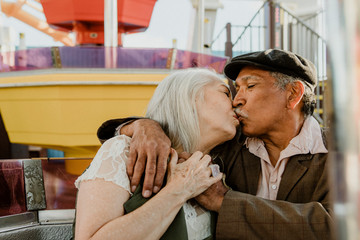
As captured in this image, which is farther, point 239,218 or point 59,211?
point 59,211

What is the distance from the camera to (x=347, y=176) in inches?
9.0

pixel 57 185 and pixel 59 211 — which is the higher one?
pixel 57 185

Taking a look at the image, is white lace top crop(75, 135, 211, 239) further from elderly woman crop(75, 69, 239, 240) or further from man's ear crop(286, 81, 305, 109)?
man's ear crop(286, 81, 305, 109)

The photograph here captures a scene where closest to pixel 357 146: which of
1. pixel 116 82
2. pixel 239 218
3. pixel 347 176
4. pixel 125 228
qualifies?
pixel 347 176

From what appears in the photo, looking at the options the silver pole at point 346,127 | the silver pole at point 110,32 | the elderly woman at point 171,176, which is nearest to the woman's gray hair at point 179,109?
the elderly woman at point 171,176

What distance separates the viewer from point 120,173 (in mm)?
1147

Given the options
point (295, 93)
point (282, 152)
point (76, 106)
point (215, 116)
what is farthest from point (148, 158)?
point (76, 106)

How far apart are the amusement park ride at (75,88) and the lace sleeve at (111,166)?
153 centimetres

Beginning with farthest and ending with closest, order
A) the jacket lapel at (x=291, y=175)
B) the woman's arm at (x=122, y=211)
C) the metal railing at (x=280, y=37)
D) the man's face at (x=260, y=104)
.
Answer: the metal railing at (x=280, y=37), the man's face at (x=260, y=104), the jacket lapel at (x=291, y=175), the woman's arm at (x=122, y=211)

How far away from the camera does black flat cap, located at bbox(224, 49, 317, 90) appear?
1483mm

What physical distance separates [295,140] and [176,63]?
5.40ft

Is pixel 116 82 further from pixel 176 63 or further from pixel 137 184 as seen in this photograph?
pixel 137 184

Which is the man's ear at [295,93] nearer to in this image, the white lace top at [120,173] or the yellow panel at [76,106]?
the white lace top at [120,173]

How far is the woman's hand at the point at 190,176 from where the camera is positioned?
1176 millimetres
